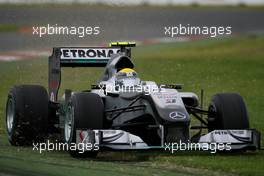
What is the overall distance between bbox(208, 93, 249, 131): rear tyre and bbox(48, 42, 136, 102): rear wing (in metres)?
2.61

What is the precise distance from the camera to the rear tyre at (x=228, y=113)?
14.4m

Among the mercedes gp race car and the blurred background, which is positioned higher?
→ the blurred background

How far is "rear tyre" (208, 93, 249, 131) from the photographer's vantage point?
47.3ft

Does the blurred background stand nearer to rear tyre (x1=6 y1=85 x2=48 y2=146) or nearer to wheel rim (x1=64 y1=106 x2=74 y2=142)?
rear tyre (x1=6 y1=85 x2=48 y2=146)

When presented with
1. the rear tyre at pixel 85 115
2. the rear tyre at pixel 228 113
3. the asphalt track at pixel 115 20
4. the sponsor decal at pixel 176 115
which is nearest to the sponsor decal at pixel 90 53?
the rear tyre at pixel 228 113

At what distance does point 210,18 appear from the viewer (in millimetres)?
36562

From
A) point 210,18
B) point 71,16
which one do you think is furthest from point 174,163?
point 210,18

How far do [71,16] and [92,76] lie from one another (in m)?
6.23

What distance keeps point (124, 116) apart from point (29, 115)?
152 cm

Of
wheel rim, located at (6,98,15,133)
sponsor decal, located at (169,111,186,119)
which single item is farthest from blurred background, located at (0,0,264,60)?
sponsor decal, located at (169,111,186,119)

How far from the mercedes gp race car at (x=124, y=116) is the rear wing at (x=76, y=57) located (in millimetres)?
584

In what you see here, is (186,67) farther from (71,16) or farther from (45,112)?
(45,112)

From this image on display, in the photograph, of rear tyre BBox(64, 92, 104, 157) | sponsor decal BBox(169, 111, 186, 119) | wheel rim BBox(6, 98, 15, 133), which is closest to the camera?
sponsor decal BBox(169, 111, 186, 119)

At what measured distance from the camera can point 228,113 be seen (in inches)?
570
